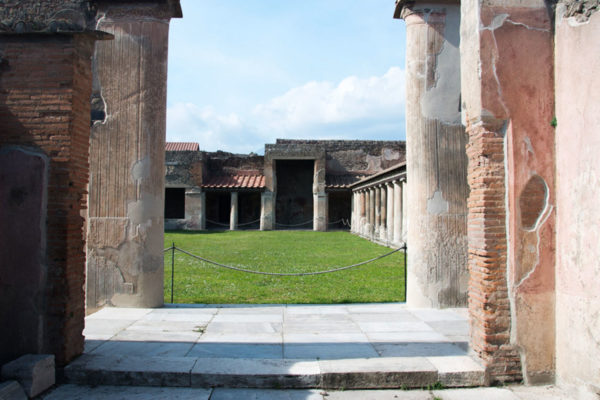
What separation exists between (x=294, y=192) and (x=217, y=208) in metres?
4.98

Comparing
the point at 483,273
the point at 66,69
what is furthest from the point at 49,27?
the point at 483,273

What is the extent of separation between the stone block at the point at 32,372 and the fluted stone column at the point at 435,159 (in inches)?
167

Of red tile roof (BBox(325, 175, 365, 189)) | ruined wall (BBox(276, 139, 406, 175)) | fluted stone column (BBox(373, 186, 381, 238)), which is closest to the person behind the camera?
fluted stone column (BBox(373, 186, 381, 238))

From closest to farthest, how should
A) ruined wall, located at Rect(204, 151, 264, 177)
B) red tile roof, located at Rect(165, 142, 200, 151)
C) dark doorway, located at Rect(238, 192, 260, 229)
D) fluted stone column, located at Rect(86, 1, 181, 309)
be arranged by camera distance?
1. fluted stone column, located at Rect(86, 1, 181, 309)
2. ruined wall, located at Rect(204, 151, 264, 177)
3. dark doorway, located at Rect(238, 192, 260, 229)
4. red tile roof, located at Rect(165, 142, 200, 151)

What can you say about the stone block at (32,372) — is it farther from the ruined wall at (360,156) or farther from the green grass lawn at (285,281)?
the ruined wall at (360,156)

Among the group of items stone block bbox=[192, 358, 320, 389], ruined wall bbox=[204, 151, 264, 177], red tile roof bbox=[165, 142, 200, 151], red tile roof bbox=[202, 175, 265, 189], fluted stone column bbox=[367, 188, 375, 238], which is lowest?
stone block bbox=[192, 358, 320, 389]

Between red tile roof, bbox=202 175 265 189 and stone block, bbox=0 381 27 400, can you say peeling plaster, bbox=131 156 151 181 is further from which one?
red tile roof, bbox=202 175 265 189

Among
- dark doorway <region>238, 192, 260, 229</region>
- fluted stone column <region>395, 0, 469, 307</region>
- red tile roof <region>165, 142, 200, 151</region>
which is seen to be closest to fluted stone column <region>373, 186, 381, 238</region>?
dark doorway <region>238, 192, 260, 229</region>

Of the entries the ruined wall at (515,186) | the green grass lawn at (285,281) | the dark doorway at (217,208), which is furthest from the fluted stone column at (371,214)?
the ruined wall at (515,186)

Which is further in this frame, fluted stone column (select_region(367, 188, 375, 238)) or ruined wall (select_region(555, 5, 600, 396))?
fluted stone column (select_region(367, 188, 375, 238))

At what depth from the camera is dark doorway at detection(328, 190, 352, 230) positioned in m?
27.7

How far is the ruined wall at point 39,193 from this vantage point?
12.2 ft

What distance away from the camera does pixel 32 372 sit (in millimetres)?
3311

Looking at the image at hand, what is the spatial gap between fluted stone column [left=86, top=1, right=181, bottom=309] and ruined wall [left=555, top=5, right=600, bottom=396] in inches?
181
